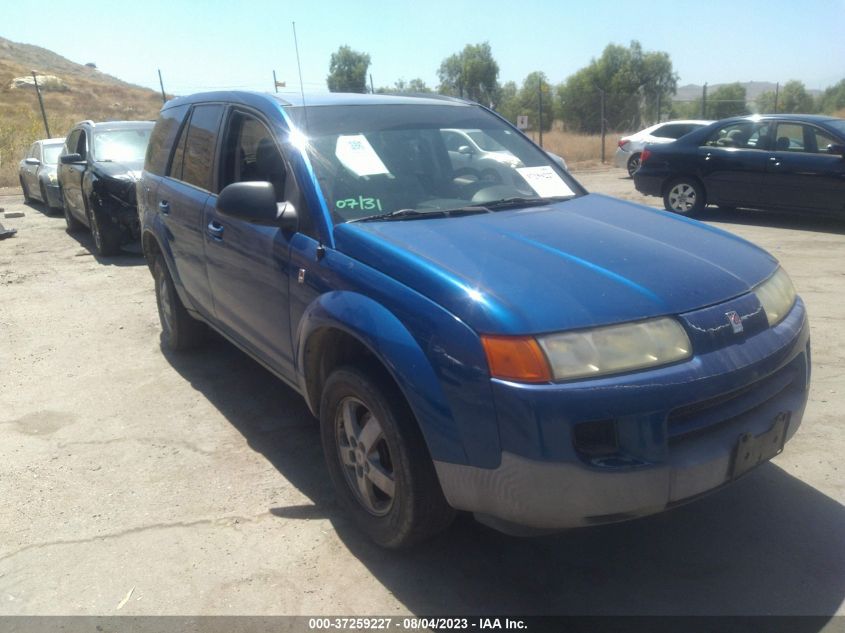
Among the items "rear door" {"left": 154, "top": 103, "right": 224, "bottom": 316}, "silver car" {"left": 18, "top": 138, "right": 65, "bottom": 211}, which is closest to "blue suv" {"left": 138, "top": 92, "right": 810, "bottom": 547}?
"rear door" {"left": 154, "top": 103, "right": 224, "bottom": 316}

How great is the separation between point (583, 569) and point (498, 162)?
6.92ft

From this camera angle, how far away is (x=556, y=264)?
2.83 m

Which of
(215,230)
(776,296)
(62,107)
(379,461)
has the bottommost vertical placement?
(379,461)

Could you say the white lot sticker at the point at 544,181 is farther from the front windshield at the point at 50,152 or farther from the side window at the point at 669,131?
the side window at the point at 669,131

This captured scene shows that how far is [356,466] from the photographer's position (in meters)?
3.19

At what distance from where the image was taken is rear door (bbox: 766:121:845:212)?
988 cm

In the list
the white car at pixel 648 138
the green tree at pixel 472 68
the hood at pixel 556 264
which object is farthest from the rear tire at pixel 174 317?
the green tree at pixel 472 68

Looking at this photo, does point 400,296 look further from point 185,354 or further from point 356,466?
point 185,354

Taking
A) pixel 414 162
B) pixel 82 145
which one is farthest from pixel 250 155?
pixel 82 145

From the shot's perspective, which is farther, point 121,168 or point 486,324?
point 121,168

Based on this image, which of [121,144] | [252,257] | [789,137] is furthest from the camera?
[789,137]

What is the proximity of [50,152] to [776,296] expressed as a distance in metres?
14.0

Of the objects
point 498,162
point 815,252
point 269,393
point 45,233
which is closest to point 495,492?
point 498,162

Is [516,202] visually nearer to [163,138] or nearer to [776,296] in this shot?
[776,296]
